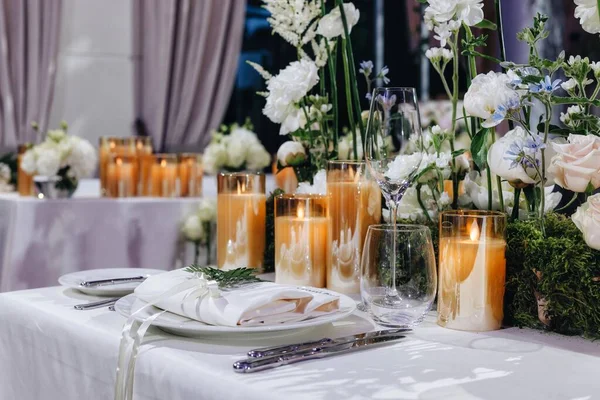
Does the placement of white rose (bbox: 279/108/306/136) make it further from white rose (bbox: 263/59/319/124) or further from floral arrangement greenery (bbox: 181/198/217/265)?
floral arrangement greenery (bbox: 181/198/217/265)

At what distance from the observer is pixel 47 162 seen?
3.10 metres

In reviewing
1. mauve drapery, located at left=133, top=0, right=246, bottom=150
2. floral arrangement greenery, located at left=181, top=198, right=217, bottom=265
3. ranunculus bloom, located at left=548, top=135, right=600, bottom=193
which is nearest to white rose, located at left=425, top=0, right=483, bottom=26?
ranunculus bloom, located at left=548, top=135, right=600, bottom=193

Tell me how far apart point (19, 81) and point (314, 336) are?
4543 millimetres

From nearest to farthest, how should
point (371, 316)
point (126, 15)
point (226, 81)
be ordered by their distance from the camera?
point (371, 316) < point (126, 15) < point (226, 81)

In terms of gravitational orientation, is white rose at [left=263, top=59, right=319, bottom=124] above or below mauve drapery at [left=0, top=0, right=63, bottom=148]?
below

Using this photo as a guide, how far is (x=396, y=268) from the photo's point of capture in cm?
108

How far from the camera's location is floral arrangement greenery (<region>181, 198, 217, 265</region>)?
320 centimetres

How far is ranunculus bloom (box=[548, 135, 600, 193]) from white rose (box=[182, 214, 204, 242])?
2272mm

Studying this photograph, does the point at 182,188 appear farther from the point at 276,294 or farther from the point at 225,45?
the point at 225,45

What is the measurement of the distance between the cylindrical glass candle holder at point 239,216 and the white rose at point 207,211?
1.68 m

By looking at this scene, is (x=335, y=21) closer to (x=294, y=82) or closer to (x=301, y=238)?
(x=294, y=82)

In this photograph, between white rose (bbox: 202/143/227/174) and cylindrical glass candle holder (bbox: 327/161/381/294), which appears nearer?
cylindrical glass candle holder (bbox: 327/161/381/294)

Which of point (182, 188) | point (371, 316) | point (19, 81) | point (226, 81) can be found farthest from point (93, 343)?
point (226, 81)

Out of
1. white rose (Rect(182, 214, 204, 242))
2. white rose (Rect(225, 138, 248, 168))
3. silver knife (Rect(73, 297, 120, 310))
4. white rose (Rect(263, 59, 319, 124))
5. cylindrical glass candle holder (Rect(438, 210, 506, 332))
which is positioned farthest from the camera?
white rose (Rect(225, 138, 248, 168))
